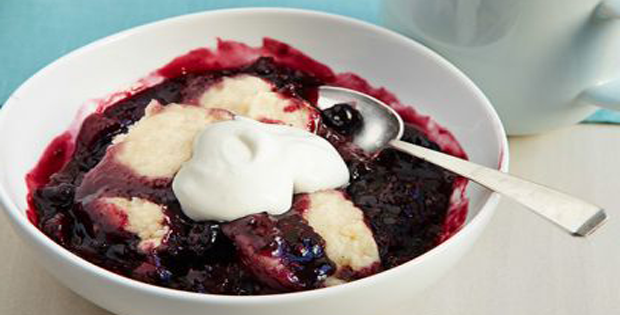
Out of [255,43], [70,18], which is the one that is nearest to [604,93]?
[255,43]

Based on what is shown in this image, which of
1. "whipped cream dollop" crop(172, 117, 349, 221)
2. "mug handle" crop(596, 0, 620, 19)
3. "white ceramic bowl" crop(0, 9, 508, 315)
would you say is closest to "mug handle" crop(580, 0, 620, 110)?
"mug handle" crop(596, 0, 620, 19)

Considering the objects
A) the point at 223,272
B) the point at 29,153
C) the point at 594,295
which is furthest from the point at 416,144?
the point at 29,153

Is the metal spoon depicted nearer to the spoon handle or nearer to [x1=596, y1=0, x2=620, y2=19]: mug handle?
the spoon handle

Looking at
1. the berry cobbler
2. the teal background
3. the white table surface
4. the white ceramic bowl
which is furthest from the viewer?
the teal background

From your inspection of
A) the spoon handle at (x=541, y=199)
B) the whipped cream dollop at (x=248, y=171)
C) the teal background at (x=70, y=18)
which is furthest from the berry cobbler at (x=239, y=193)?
the teal background at (x=70, y=18)

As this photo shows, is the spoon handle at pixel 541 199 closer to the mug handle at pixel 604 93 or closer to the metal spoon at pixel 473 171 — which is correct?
the metal spoon at pixel 473 171

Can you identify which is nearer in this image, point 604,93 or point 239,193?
point 239,193

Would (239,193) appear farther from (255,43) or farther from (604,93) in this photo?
(604,93)

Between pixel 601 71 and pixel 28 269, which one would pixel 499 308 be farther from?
pixel 28 269
